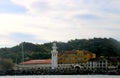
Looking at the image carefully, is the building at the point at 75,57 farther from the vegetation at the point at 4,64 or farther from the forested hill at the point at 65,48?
the vegetation at the point at 4,64

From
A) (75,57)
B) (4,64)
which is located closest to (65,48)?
(75,57)

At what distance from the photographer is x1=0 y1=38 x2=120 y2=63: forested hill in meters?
146

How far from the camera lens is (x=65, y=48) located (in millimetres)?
170500

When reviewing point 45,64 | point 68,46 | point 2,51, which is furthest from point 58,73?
point 68,46

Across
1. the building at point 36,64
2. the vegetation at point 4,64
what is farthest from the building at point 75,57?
the vegetation at point 4,64

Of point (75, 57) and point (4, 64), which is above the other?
point (75, 57)

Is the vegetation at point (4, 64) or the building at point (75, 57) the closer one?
the vegetation at point (4, 64)

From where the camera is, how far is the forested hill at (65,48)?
480 ft

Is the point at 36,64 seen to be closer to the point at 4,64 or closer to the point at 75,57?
the point at 75,57

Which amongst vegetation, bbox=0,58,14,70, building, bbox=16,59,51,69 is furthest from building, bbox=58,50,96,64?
vegetation, bbox=0,58,14,70

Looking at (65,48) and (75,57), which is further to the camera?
(65,48)

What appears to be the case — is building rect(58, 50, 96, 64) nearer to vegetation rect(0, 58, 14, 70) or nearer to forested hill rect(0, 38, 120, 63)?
forested hill rect(0, 38, 120, 63)

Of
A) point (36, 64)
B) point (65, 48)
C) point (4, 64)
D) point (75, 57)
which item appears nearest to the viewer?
point (4, 64)

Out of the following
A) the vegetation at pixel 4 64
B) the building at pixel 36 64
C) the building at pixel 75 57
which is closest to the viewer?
the vegetation at pixel 4 64
